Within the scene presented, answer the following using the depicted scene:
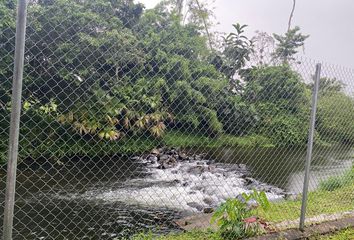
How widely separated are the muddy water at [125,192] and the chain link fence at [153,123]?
0.03m

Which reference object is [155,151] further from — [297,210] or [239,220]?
[239,220]

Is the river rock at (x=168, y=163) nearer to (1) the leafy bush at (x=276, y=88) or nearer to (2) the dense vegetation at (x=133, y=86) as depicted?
(2) the dense vegetation at (x=133, y=86)

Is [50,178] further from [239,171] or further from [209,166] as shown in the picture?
[239,171]

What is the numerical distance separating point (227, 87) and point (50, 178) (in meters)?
5.03

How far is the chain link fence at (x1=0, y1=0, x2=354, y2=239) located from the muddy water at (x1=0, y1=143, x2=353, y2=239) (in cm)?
3

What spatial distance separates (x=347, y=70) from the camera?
353 cm

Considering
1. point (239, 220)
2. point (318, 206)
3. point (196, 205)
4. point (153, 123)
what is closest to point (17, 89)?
point (239, 220)

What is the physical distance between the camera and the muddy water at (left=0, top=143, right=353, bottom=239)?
478 cm

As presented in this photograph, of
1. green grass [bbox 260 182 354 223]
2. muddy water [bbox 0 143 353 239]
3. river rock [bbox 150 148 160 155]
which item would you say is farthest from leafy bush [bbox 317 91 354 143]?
river rock [bbox 150 148 160 155]

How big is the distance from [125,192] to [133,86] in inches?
87.5

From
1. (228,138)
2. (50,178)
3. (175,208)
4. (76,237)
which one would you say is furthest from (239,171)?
(76,237)

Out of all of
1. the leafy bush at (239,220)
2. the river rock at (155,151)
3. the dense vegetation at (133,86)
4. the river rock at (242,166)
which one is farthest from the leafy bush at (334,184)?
the river rock at (155,151)

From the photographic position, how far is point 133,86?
560 centimetres

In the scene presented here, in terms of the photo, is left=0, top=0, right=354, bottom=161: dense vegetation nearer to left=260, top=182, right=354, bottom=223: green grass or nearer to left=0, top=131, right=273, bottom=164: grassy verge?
left=0, top=131, right=273, bottom=164: grassy verge
